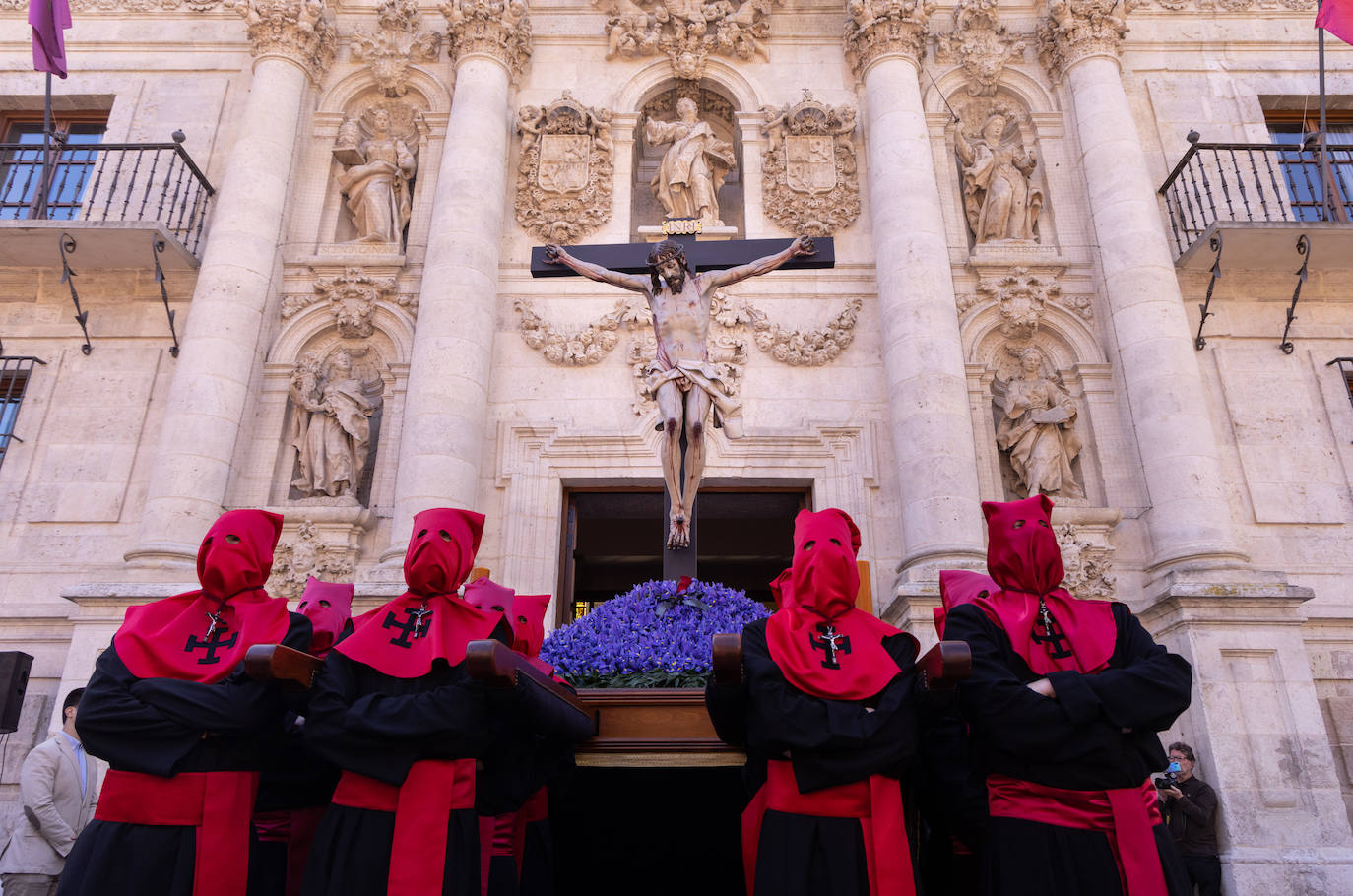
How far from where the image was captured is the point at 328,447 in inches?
410

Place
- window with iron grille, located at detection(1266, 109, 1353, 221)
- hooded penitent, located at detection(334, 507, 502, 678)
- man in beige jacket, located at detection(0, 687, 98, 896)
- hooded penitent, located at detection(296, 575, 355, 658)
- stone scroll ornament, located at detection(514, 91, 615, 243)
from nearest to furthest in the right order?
1. hooded penitent, located at detection(334, 507, 502, 678)
2. hooded penitent, located at detection(296, 575, 355, 658)
3. man in beige jacket, located at detection(0, 687, 98, 896)
4. window with iron grille, located at detection(1266, 109, 1353, 221)
5. stone scroll ornament, located at detection(514, 91, 615, 243)

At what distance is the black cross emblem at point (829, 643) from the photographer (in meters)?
3.30

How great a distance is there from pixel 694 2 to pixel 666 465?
905 cm

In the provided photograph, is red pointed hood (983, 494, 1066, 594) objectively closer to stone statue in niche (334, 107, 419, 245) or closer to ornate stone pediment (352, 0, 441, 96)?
stone statue in niche (334, 107, 419, 245)

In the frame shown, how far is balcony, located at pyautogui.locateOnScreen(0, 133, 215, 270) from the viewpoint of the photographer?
35.2 feet

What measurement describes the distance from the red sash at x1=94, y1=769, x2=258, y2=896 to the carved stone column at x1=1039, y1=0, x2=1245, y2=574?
869 centimetres

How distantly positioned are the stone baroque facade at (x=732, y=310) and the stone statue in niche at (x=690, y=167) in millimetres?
384

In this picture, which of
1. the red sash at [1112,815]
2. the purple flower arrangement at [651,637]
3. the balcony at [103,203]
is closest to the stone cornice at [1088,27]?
the purple flower arrangement at [651,637]

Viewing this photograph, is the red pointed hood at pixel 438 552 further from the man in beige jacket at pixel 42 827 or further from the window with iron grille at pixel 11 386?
the window with iron grille at pixel 11 386

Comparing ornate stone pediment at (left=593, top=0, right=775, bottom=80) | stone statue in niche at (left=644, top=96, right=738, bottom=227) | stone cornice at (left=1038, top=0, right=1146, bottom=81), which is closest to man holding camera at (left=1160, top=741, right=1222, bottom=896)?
stone statue in niche at (left=644, top=96, right=738, bottom=227)

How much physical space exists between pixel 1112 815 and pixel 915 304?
7869 mm

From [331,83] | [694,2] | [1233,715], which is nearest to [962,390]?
[1233,715]

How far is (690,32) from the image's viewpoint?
491 inches

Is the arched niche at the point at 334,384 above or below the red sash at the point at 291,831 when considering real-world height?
above
